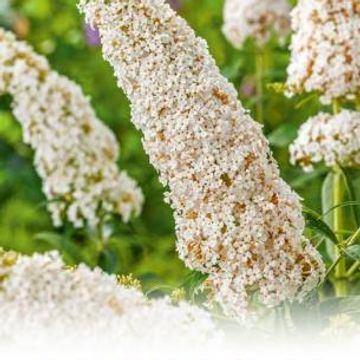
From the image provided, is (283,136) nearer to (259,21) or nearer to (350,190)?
(259,21)

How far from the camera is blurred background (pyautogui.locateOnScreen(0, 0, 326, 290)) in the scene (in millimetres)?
6000

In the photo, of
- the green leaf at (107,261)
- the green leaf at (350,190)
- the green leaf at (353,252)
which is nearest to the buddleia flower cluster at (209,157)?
the green leaf at (353,252)

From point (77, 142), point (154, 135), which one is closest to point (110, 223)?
point (77, 142)

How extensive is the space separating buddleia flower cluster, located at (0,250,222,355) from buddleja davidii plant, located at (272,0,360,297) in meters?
1.35

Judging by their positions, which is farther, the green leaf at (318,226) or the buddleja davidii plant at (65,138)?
the buddleja davidii plant at (65,138)

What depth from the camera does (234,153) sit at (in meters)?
2.80

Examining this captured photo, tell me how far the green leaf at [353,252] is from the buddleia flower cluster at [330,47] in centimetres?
91

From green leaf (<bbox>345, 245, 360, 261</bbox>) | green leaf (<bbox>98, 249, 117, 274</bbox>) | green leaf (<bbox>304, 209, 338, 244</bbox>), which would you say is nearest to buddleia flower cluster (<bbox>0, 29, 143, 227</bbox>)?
green leaf (<bbox>98, 249, 117, 274</bbox>)

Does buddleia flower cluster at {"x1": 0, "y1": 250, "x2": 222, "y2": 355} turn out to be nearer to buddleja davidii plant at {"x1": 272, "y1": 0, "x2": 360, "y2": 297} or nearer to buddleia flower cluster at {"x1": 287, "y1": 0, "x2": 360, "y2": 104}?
buddleja davidii plant at {"x1": 272, "y1": 0, "x2": 360, "y2": 297}

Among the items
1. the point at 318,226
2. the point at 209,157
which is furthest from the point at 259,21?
the point at 209,157

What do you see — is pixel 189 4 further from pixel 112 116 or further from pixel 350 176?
pixel 350 176

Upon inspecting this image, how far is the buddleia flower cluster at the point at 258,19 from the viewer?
208 inches

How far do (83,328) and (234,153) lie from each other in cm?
65

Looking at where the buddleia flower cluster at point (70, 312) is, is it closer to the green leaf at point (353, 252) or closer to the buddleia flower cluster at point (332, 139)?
the green leaf at point (353, 252)
